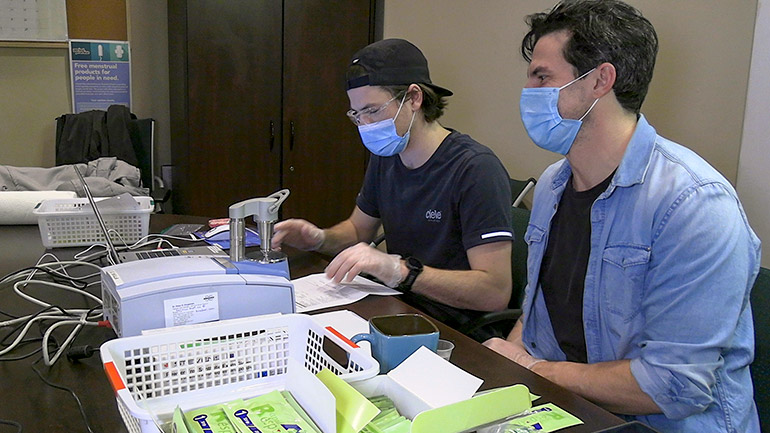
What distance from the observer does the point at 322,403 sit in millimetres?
739

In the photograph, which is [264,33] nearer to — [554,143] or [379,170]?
[379,170]

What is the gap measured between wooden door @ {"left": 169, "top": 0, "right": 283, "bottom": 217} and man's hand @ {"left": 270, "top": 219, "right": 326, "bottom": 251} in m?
1.68

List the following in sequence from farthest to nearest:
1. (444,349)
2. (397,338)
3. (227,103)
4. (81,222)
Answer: (227,103), (81,222), (444,349), (397,338)

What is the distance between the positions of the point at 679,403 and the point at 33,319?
1.23 m

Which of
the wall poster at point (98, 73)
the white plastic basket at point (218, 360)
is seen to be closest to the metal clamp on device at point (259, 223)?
the white plastic basket at point (218, 360)

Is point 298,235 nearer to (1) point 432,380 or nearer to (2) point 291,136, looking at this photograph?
(1) point 432,380

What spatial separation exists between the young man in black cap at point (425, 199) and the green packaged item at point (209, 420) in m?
0.77

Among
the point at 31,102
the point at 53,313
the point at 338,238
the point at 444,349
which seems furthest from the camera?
the point at 31,102

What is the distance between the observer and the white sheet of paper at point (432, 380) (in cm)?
84

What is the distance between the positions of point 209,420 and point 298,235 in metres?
1.21

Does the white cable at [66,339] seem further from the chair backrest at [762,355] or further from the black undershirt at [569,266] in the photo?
Answer: the chair backrest at [762,355]

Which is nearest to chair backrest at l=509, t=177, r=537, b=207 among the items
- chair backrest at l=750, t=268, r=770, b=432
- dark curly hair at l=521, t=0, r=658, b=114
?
dark curly hair at l=521, t=0, r=658, b=114

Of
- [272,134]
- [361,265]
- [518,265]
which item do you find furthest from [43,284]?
[272,134]

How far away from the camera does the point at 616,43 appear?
4.16 feet
